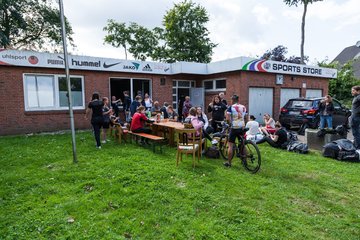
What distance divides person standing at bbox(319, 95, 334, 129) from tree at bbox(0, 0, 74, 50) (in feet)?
67.2

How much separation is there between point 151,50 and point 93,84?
958 inches

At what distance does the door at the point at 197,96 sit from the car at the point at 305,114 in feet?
16.3

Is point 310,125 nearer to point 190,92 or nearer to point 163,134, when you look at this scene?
point 163,134

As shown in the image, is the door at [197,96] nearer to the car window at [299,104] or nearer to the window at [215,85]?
the window at [215,85]

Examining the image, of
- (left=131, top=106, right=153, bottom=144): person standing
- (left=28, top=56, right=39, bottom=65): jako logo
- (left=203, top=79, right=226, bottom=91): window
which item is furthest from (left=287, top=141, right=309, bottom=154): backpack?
(left=28, top=56, right=39, bottom=65): jako logo

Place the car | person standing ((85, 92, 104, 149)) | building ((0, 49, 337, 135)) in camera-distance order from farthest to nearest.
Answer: the car
building ((0, 49, 337, 135))
person standing ((85, 92, 104, 149))

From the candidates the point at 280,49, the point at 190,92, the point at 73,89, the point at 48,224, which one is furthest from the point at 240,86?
the point at 280,49

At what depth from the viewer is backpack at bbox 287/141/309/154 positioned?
732cm

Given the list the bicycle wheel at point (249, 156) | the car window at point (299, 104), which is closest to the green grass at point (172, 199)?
the bicycle wheel at point (249, 156)

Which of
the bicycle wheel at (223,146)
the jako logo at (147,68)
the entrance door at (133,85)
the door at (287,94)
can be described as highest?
the jako logo at (147,68)

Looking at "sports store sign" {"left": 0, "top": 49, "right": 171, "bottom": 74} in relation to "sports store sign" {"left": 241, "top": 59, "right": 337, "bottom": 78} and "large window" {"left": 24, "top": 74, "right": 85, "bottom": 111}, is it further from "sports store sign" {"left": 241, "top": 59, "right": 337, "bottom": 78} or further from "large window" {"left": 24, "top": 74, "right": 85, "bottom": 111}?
"sports store sign" {"left": 241, "top": 59, "right": 337, "bottom": 78}

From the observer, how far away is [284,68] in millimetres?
14391

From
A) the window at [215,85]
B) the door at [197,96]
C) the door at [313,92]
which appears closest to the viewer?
the window at [215,85]

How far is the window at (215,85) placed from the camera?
14.1 metres
